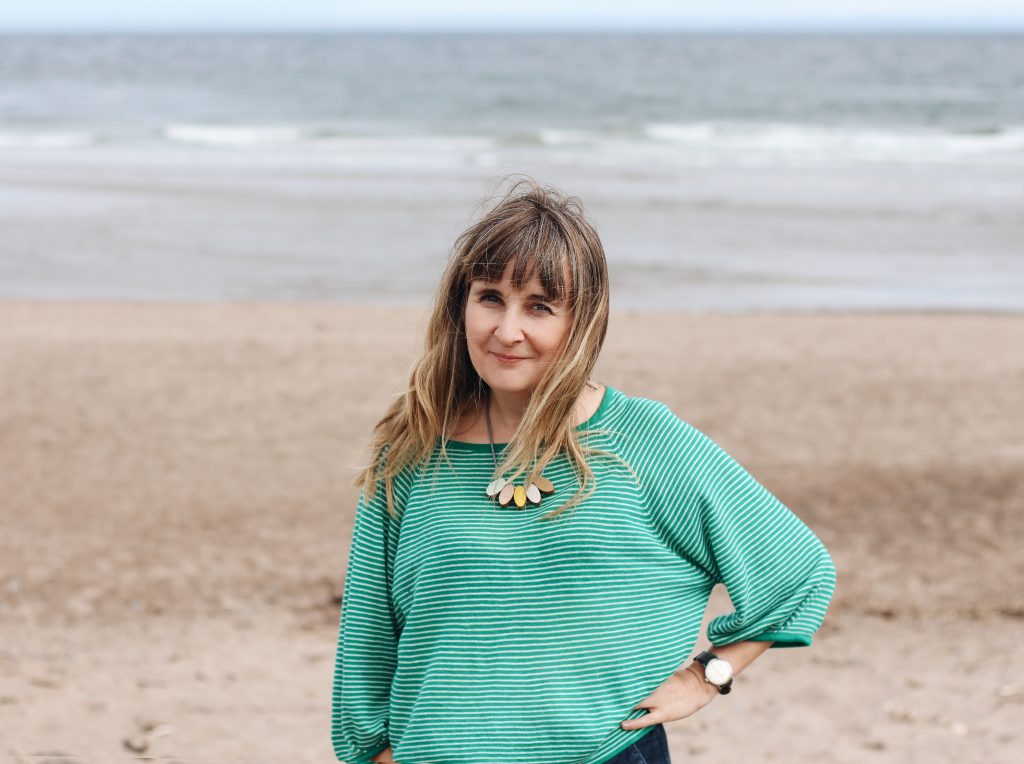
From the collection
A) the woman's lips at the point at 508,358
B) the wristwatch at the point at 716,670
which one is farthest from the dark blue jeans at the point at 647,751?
the woman's lips at the point at 508,358

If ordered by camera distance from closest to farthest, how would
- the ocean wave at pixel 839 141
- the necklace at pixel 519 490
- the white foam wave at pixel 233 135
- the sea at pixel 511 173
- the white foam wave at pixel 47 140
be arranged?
the necklace at pixel 519 490
the sea at pixel 511 173
the ocean wave at pixel 839 141
the white foam wave at pixel 47 140
the white foam wave at pixel 233 135

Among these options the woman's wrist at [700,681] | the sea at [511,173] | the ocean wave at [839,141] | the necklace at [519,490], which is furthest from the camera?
the ocean wave at [839,141]

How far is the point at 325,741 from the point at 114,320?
23.3ft

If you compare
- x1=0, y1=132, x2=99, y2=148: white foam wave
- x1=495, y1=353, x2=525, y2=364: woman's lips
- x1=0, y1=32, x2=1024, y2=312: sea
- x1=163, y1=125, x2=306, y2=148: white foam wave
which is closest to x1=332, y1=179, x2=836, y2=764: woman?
x1=495, y1=353, x2=525, y2=364: woman's lips

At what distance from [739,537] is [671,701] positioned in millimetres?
283

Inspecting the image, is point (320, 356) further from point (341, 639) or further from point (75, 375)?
point (341, 639)

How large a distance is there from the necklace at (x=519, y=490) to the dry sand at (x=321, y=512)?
1.54 feet

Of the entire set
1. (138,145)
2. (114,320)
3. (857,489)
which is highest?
(857,489)

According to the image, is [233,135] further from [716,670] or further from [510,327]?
[716,670]

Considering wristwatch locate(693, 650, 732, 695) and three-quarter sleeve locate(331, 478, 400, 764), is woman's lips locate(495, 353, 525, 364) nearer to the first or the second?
three-quarter sleeve locate(331, 478, 400, 764)

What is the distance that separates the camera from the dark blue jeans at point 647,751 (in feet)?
6.26

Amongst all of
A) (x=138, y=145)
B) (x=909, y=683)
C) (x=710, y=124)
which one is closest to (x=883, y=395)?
(x=909, y=683)

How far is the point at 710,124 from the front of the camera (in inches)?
1356

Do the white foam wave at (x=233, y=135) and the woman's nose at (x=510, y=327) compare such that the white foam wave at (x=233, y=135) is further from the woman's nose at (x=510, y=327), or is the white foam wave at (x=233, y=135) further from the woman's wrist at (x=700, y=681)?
the woman's wrist at (x=700, y=681)
